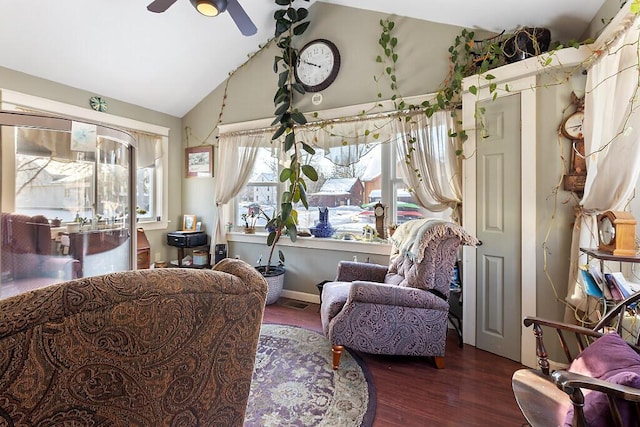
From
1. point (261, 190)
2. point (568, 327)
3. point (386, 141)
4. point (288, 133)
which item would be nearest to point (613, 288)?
point (568, 327)

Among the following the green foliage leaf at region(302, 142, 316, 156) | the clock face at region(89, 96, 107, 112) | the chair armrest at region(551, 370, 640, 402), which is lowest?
the chair armrest at region(551, 370, 640, 402)

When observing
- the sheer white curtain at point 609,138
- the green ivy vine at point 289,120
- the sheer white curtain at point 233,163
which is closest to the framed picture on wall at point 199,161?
the sheer white curtain at point 233,163

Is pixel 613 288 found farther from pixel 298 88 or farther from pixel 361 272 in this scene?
pixel 298 88

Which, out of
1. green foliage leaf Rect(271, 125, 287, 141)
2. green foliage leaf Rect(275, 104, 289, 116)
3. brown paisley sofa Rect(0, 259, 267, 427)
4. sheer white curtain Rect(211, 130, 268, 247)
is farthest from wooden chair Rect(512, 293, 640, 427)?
sheer white curtain Rect(211, 130, 268, 247)

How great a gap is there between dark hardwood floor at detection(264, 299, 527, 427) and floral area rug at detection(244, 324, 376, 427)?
101 mm

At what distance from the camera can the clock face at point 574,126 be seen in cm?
193

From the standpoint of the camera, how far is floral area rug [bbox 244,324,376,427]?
5.18ft

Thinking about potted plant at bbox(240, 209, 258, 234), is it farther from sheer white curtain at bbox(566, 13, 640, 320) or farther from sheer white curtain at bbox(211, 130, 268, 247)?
sheer white curtain at bbox(566, 13, 640, 320)

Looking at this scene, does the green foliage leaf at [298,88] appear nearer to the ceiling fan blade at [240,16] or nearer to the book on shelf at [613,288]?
the ceiling fan blade at [240,16]

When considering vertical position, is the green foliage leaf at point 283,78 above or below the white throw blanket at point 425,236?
above

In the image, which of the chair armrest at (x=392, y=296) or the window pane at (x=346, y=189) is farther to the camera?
the window pane at (x=346, y=189)

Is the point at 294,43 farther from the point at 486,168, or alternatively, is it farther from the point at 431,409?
the point at 431,409

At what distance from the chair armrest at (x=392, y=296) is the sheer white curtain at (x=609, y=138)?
2.96 feet

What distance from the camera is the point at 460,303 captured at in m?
2.57
